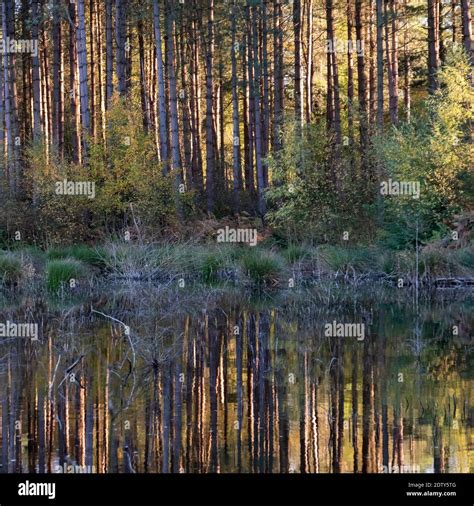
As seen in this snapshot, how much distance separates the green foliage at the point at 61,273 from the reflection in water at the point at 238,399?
550 cm

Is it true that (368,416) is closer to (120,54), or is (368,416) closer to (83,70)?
(83,70)

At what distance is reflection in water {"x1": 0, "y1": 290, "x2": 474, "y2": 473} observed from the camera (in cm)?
840

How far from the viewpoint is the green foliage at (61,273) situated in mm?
21906

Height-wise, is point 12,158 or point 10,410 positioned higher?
point 12,158

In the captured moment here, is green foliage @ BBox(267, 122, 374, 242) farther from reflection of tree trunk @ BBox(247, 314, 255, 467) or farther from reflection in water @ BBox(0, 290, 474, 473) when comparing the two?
reflection in water @ BBox(0, 290, 474, 473)

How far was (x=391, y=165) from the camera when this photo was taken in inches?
1038

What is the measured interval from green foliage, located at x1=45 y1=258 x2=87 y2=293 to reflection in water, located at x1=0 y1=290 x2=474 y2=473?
550 cm

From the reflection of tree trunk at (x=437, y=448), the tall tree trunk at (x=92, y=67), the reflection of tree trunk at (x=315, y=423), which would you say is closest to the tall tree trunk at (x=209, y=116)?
the tall tree trunk at (x=92, y=67)

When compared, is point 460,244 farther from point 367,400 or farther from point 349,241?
point 367,400

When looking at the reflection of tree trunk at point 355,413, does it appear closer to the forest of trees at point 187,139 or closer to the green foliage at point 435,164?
the green foliage at point 435,164
